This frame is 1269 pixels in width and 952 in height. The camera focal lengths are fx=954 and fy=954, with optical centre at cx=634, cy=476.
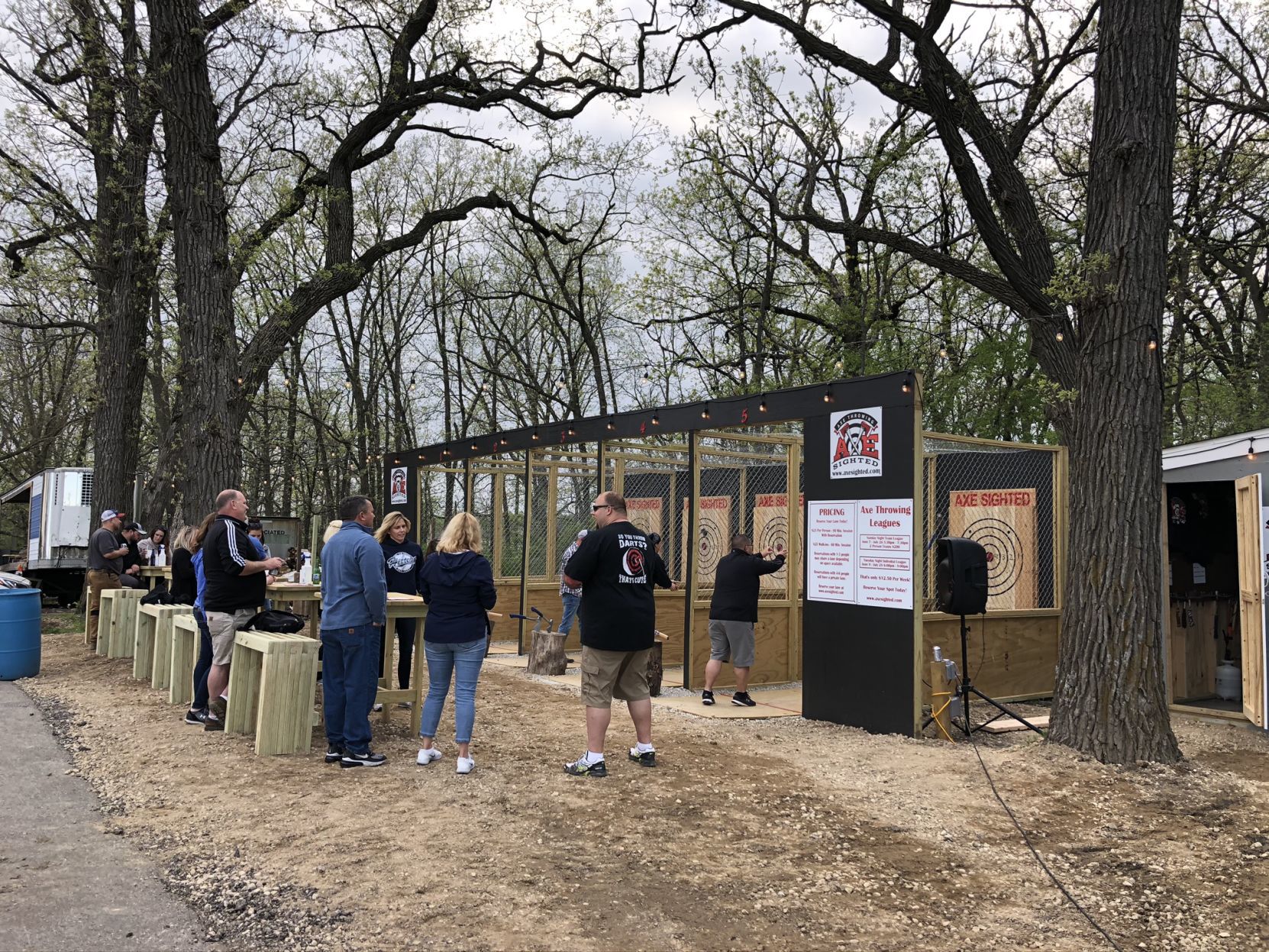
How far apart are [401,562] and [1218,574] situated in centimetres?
795

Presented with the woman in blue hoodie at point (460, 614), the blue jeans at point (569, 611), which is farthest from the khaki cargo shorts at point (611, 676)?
the blue jeans at point (569, 611)

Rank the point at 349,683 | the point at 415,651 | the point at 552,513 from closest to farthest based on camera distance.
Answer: the point at 349,683 < the point at 415,651 < the point at 552,513

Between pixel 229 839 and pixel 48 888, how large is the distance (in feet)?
2.49

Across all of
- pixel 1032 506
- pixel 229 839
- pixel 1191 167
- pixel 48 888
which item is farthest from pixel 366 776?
pixel 1191 167

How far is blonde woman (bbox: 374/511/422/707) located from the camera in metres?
7.25

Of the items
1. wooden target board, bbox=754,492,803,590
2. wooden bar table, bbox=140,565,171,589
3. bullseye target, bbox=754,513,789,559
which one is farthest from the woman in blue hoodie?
wooden bar table, bbox=140,565,171,589

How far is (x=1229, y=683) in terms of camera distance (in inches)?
356

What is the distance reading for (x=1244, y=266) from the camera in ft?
50.3

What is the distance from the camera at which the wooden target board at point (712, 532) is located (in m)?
11.3

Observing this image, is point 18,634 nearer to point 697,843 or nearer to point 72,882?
point 72,882

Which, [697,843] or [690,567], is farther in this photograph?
[690,567]

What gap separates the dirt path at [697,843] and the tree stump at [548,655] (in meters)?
3.37

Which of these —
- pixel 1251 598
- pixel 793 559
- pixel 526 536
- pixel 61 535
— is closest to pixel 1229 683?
pixel 1251 598

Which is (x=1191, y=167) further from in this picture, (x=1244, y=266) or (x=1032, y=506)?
(x=1032, y=506)
